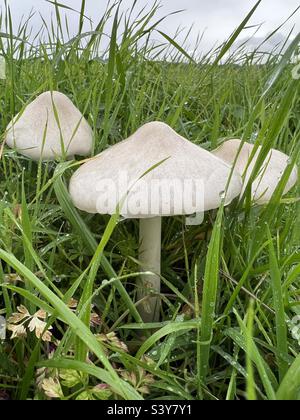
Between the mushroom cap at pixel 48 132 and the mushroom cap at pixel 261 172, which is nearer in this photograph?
the mushroom cap at pixel 261 172

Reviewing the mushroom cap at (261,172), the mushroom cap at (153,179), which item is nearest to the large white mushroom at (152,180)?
the mushroom cap at (153,179)

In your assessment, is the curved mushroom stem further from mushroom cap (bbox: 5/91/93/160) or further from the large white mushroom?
mushroom cap (bbox: 5/91/93/160)

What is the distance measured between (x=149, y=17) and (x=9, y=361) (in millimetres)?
1291

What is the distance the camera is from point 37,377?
0.83m

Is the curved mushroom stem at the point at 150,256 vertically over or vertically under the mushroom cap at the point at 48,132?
under

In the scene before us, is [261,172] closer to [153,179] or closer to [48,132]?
[153,179]

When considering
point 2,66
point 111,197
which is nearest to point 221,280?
point 111,197

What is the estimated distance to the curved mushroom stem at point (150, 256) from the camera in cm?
119

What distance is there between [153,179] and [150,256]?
0.87ft

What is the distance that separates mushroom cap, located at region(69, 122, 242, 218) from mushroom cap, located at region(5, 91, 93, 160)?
0.39 m

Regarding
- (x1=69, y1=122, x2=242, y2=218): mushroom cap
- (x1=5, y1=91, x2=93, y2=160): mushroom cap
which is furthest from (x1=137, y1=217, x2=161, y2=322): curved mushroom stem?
(x1=5, y1=91, x2=93, y2=160): mushroom cap

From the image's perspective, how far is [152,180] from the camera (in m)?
1.01

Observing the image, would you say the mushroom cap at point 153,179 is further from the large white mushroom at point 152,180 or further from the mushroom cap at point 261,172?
the mushroom cap at point 261,172

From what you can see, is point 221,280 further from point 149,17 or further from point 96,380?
point 149,17
